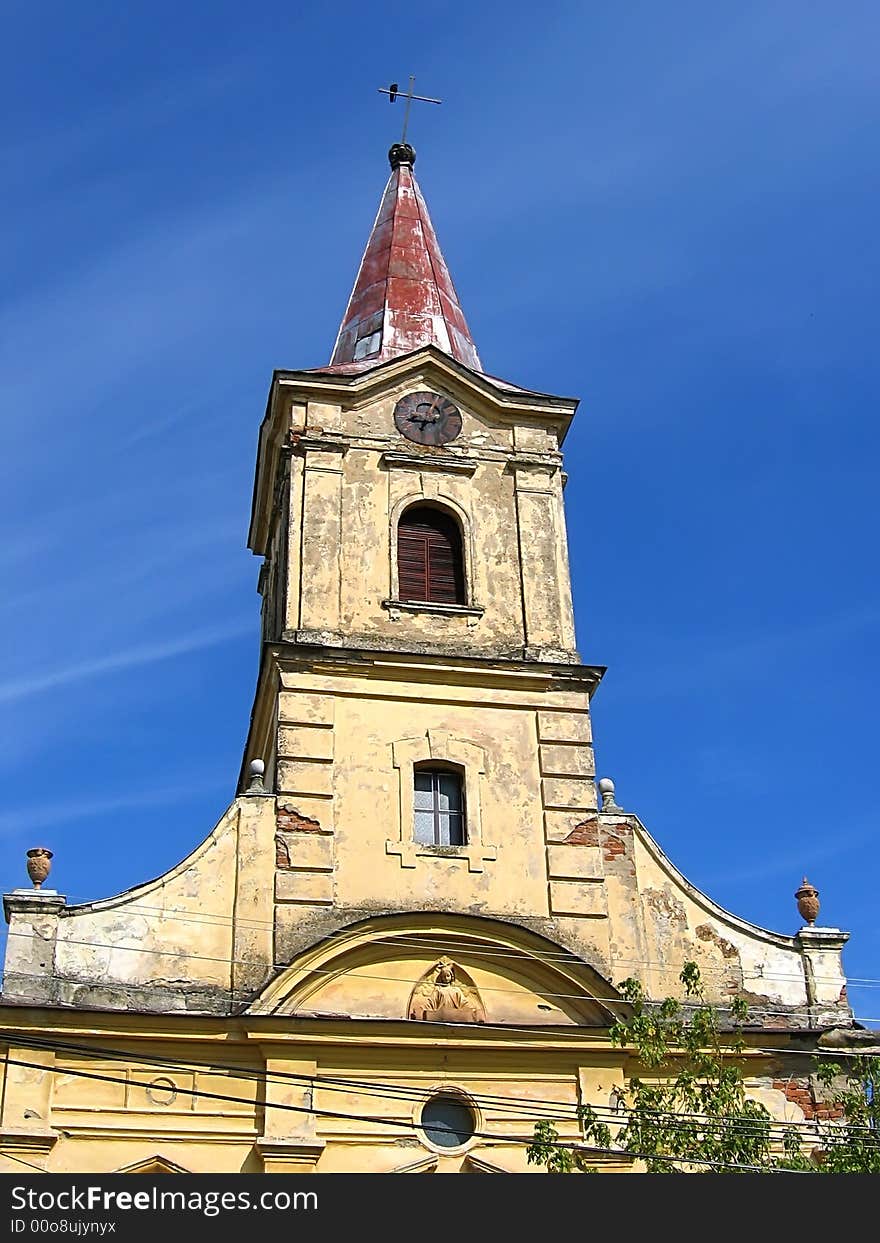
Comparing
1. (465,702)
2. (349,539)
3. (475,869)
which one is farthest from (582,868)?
(349,539)

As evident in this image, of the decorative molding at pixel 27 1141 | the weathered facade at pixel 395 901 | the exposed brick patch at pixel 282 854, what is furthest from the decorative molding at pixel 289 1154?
the exposed brick patch at pixel 282 854

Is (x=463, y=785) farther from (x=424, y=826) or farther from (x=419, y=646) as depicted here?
(x=419, y=646)

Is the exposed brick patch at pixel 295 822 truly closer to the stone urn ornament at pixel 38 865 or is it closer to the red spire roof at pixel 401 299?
the stone urn ornament at pixel 38 865

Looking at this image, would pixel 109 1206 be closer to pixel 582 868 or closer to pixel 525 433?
pixel 582 868

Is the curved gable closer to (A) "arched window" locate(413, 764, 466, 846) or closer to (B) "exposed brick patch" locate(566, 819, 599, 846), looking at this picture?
(A) "arched window" locate(413, 764, 466, 846)

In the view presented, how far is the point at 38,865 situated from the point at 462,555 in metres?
7.36

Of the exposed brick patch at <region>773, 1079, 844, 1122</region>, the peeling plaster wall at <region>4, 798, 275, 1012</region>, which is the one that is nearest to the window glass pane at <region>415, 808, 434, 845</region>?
the peeling plaster wall at <region>4, 798, 275, 1012</region>

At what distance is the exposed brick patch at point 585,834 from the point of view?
20.5m

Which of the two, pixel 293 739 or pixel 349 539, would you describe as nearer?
pixel 293 739

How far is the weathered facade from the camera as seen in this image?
58.6ft

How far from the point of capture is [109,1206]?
1356 cm

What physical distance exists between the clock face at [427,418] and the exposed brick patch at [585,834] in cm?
625

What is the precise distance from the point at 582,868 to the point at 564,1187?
275 inches

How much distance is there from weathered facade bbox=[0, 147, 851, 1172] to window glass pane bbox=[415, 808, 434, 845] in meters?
0.04
